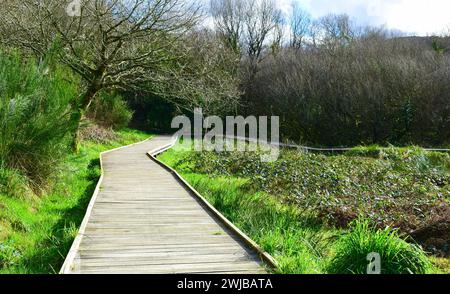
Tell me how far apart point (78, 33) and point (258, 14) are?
28635 mm

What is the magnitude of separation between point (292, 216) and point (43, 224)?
4.04 m

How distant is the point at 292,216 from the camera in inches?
316

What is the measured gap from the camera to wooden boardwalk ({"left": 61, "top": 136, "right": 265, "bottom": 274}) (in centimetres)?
484

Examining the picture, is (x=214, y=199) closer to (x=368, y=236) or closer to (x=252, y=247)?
(x=252, y=247)

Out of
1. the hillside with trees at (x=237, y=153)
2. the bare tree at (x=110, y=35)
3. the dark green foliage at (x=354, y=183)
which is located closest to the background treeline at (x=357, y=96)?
the hillside with trees at (x=237, y=153)

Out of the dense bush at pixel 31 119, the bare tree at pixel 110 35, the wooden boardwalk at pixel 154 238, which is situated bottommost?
the wooden boardwalk at pixel 154 238

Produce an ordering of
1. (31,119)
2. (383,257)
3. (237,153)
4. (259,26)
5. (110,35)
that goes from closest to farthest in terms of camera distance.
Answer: (383,257) < (31,119) < (110,35) < (237,153) < (259,26)

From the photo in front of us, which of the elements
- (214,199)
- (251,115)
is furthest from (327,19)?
(214,199)

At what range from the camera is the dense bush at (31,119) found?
7.76 meters

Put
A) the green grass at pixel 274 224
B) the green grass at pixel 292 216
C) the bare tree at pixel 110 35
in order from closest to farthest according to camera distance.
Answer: the green grass at pixel 292 216, the green grass at pixel 274 224, the bare tree at pixel 110 35

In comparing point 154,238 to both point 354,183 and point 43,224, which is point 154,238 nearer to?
point 43,224

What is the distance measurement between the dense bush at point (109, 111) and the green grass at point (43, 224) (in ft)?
44.8

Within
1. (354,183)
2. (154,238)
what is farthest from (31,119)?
(354,183)

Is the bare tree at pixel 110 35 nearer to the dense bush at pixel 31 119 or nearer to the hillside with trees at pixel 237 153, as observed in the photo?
the hillside with trees at pixel 237 153
